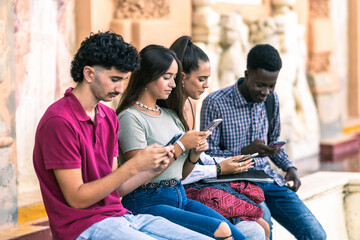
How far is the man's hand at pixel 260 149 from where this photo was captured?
4.06m

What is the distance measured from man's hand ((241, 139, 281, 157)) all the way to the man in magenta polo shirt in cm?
114

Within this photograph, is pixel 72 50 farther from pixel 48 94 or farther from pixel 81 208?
pixel 81 208

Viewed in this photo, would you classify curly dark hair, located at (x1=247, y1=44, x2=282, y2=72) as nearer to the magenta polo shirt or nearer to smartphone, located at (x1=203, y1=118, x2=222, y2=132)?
smartphone, located at (x1=203, y1=118, x2=222, y2=132)

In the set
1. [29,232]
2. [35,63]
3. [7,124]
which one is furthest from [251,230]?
[35,63]

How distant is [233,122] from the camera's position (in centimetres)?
425

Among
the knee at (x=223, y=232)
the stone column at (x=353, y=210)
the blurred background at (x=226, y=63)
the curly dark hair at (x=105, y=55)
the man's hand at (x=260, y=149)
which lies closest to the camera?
the curly dark hair at (x=105, y=55)

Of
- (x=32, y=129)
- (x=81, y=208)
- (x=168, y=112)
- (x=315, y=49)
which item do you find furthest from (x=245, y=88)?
(x=315, y=49)

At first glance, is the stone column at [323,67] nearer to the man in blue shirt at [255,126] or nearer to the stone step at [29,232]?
the stone step at [29,232]

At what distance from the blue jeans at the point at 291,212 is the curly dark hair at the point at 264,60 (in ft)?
2.40

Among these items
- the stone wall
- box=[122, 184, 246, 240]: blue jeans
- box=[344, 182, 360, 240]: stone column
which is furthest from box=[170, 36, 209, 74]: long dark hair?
box=[344, 182, 360, 240]: stone column

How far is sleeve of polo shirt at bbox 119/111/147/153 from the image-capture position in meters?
3.31

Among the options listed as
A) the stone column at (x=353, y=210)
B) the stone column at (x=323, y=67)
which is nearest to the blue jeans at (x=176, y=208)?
the stone column at (x=353, y=210)

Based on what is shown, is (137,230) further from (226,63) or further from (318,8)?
(318,8)

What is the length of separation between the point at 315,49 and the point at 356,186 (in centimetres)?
612
